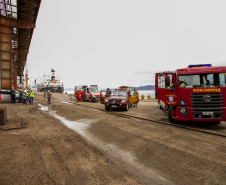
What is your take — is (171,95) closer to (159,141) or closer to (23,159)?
(159,141)

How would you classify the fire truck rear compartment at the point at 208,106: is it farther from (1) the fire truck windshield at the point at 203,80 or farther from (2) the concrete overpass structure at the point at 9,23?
(2) the concrete overpass structure at the point at 9,23

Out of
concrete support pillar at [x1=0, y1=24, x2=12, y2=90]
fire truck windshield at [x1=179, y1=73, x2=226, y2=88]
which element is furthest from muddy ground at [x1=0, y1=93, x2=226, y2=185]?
concrete support pillar at [x1=0, y1=24, x2=12, y2=90]

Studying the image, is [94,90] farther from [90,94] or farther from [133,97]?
[133,97]

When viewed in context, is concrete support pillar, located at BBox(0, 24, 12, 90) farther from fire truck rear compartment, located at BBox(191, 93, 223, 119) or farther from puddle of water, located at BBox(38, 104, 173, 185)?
fire truck rear compartment, located at BBox(191, 93, 223, 119)

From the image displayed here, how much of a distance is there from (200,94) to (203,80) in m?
0.71

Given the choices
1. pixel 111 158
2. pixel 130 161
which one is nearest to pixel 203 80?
pixel 130 161

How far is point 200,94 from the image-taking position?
21.0 ft

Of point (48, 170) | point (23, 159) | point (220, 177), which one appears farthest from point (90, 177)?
point (220, 177)

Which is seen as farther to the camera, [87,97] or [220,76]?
[87,97]

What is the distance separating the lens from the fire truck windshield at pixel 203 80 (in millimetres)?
6393

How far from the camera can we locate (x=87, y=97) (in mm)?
21609

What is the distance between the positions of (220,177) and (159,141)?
2123 millimetres

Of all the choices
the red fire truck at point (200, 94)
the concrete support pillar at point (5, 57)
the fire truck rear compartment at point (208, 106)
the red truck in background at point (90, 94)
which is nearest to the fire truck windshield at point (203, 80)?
the red fire truck at point (200, 94)

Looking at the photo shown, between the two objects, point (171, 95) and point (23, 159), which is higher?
point (171, 95)
